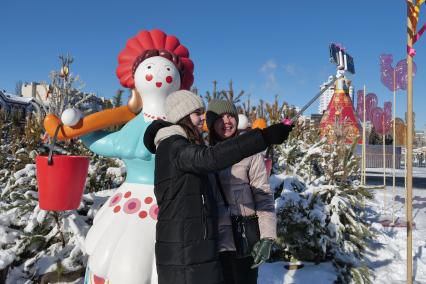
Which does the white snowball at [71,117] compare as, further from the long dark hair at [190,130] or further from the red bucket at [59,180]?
the long dark hair at [190,130]

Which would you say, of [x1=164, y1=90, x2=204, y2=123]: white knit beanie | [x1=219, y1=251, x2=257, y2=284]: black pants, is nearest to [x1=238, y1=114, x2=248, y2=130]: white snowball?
[x1=219, y1=251, x2=257, y2=284]: black pants

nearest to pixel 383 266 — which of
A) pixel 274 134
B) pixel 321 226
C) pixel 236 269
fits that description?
pixel 321 226

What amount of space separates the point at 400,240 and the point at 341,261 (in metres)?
2.30

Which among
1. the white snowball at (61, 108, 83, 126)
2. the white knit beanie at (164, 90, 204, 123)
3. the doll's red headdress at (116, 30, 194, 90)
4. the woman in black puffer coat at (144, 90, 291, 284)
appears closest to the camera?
the woman in black puffer coat at (144, 90, 291, 284)

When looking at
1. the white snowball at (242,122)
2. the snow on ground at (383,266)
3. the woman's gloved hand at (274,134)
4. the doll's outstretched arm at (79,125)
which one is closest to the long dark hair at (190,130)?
the woman's gloved hand at (274,134)

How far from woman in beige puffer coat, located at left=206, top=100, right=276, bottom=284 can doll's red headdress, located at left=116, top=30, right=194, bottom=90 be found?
0.54m

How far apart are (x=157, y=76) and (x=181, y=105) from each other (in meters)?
0.81

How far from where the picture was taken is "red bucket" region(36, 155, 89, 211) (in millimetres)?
2186

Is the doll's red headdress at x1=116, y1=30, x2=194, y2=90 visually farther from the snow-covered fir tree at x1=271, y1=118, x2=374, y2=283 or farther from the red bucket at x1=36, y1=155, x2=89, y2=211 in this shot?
the snow-covered fir tree at x1=271, y1=118, x2=374, y2=283

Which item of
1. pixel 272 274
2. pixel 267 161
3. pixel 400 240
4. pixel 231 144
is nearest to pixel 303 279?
pixel 272 274

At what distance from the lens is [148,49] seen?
263cm

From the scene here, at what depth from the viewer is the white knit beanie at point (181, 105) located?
167 centimetres

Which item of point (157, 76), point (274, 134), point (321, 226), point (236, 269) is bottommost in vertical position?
point (321, 226)

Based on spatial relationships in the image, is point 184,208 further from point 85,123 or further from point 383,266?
point 383,266
